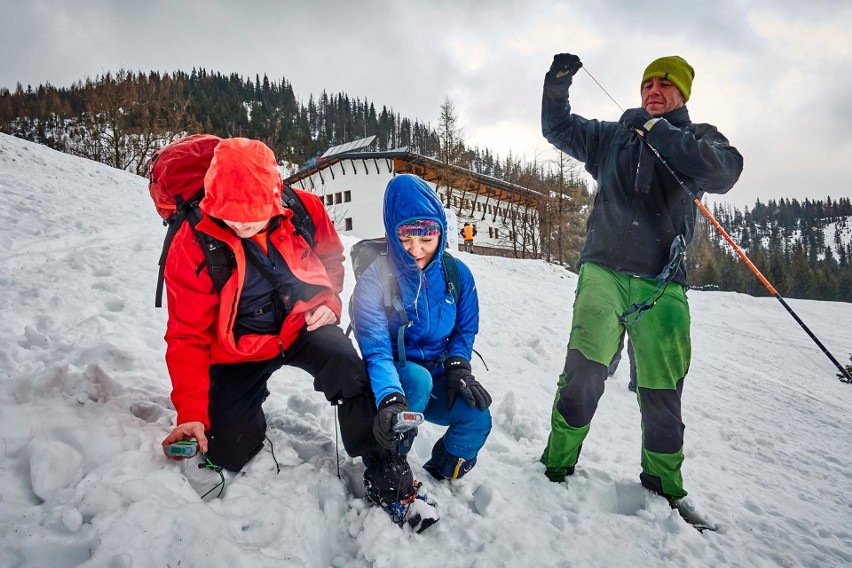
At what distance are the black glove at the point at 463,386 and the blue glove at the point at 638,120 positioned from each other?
64.9 inches

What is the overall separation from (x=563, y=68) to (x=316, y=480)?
2.79 metres

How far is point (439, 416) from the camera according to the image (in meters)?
2.26

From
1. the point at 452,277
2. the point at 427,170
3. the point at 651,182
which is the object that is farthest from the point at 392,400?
the point at 427,170

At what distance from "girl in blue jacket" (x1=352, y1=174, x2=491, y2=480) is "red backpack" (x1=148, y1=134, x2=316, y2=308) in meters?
0.68

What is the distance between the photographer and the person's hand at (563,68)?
8.32ft

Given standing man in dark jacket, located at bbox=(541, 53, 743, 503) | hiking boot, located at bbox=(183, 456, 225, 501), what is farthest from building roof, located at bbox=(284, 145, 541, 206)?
hiking boot, located at bbox=(183, 456, 225, 501)

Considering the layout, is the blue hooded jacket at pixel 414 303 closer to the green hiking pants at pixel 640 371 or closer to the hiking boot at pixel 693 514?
the green hiking pants at pixel 640 371

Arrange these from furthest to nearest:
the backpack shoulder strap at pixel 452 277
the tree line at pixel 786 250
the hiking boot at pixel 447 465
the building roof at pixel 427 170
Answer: the tree line at pixel 786 250 < the building roof at pixel 427 170 < the backpack shoulder strap at pixel 452 277 < the hiking boot at pixel 447 465

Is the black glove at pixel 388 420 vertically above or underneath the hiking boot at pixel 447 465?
above

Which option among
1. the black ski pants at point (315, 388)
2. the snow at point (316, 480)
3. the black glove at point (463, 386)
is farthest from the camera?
the black glove at point (463, 386)

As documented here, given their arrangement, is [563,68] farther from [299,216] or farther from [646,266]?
[299,216]

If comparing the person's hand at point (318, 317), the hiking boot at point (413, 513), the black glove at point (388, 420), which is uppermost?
the person's hand at point (318, 317)

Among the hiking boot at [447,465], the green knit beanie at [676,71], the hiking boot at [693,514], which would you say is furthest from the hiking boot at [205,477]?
the green knit beanie at [676,71]

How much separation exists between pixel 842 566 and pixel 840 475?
1513 millimetres
